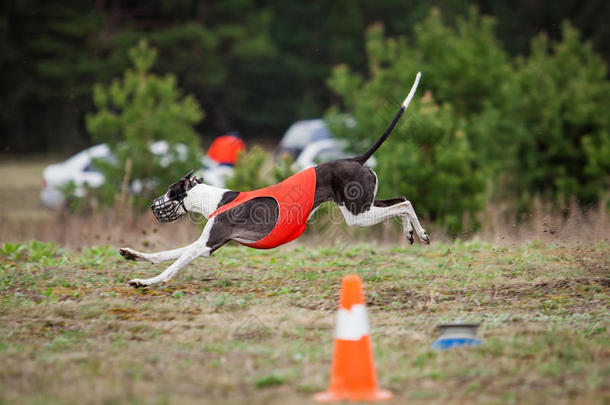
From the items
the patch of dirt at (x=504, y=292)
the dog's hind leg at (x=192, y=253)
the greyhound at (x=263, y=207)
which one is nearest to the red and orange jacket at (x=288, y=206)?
the greyhound at (x=263, y=207)

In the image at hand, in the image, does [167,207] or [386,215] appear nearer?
[167,207]

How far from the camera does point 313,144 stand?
2019cm

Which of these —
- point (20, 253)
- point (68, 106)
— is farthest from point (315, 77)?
point (20, 253)

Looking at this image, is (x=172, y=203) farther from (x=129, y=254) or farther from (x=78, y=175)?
(x=78, y=175)

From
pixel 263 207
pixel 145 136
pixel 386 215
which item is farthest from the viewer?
pixel 145 136

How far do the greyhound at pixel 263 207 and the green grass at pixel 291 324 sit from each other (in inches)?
17.7

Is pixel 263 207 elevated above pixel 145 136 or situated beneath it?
situated beneath

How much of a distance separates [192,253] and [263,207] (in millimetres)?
779

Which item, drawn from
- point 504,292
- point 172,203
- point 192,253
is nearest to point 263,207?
point 192,253

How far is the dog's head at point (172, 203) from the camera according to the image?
23.6 feet

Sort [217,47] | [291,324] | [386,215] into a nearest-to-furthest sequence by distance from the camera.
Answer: [291,324] → [386,215] → [217,47]

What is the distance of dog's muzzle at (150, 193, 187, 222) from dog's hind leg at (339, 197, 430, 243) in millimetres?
1569

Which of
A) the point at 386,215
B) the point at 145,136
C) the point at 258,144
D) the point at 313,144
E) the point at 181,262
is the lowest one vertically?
the point at 181,262

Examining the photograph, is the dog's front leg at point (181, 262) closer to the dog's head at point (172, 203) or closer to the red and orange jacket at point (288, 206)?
the red and orange jacket at point (288, 206)
